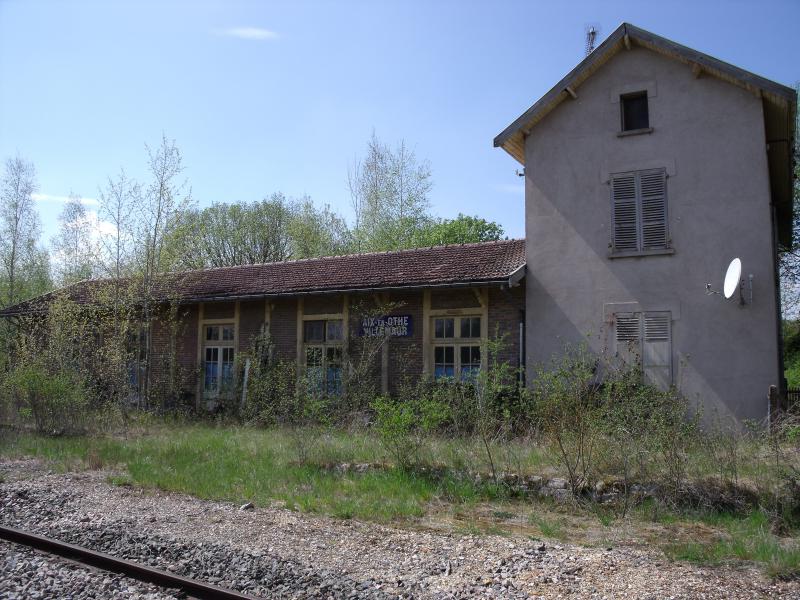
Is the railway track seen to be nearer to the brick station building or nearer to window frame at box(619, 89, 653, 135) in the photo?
the brick station building

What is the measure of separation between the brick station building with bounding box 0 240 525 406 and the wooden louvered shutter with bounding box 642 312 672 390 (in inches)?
98.2

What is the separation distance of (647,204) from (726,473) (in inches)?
272

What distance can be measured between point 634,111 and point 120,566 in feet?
41.6

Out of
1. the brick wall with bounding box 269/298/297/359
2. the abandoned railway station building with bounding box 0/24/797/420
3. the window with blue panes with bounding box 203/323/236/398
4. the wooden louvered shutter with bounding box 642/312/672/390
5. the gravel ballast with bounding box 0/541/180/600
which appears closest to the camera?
→ the gravel ballast with bounding box 0/541/180/600

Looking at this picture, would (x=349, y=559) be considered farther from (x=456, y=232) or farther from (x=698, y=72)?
(x=456, y=232)

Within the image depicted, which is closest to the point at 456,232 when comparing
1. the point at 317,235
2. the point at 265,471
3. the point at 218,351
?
the point at 317,235

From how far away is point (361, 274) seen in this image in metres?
16.2

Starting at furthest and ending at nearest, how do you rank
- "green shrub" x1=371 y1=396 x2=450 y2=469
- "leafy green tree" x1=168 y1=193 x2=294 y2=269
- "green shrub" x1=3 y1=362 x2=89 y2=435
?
"leafy green tree" x1=168 y1=193 x2=294 y2=269 → "green shrub" x1=3 y1=362 x2=89 y2=435 → "green shrub" x1=371 y1=396 x2=450 y2=469

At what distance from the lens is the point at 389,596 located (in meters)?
5.14

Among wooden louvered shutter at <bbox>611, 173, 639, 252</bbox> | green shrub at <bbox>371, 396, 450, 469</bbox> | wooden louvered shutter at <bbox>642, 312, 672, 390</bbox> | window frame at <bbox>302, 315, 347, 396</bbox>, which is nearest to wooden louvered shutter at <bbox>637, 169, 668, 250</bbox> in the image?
wooden louvered shutter at <bbox>611, 173, 639, 252</bbox>

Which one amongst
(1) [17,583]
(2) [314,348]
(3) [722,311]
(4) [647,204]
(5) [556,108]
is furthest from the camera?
(2) [314,348]

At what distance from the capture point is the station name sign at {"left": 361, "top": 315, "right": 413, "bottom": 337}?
49.6ft

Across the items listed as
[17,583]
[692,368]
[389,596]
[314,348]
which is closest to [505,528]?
[389,596]

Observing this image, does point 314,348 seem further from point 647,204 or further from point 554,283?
point 647,204
